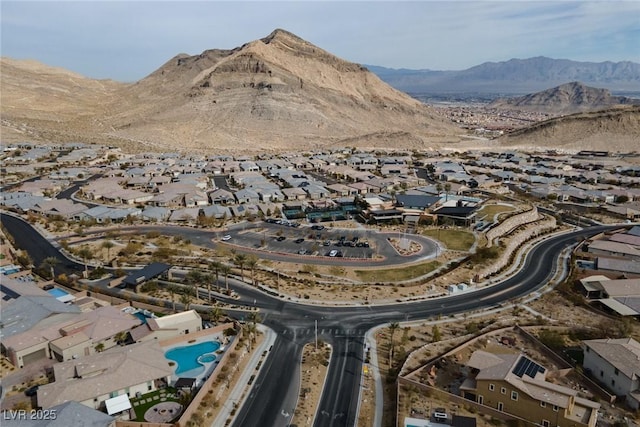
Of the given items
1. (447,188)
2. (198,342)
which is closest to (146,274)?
(198,342)

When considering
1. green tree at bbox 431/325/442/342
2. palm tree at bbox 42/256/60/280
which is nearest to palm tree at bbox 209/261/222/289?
palm tree at bbox 42/256/60/280

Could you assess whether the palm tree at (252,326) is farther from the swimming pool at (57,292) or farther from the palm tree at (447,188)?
the palm tree at (447,188)

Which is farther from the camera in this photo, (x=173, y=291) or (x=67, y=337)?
(x=173, y=291)

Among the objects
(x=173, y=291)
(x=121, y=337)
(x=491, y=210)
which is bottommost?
(x=121, y=337)

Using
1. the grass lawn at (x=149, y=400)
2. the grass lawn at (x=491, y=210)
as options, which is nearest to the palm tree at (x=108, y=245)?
the grass lawn at (x=149, y=400)

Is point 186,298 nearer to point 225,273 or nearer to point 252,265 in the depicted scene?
point 225,273

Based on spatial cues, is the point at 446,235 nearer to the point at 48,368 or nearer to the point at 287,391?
the point at 287,391
